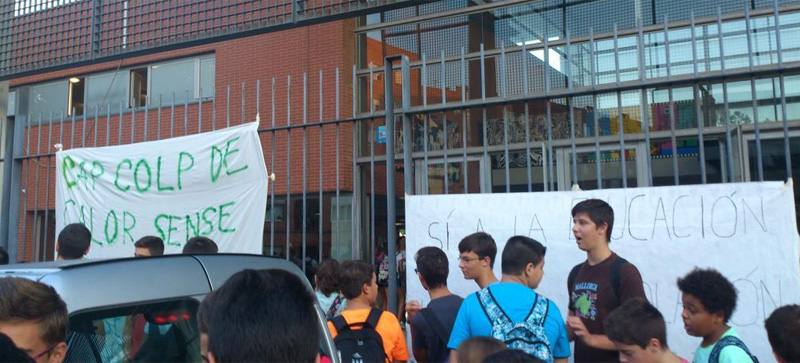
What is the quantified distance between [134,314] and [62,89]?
39.5 feet

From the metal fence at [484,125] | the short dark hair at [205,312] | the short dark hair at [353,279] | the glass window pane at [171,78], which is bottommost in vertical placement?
the short dark hair at [353,279]

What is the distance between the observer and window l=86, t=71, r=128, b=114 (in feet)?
39.1

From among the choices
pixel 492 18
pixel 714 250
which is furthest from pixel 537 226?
pixel 492 18

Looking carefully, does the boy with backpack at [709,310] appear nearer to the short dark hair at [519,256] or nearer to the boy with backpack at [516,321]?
the boy with backpack at [516,321]

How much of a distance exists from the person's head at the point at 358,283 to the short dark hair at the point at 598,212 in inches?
49.1

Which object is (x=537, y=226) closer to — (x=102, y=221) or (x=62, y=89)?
(x=102, y=221)

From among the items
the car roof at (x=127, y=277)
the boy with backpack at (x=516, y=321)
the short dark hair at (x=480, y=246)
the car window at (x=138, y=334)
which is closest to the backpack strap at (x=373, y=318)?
the boy with backpack at (x=516, y=321)

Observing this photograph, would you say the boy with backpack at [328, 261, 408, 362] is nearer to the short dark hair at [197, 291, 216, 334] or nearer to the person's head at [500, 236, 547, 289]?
the person's head at [500, 236, 547, 289]

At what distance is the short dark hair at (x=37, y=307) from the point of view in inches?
81.4

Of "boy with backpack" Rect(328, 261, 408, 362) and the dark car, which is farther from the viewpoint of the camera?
"boy with backpack" Rect(328, 261, 408, 362)

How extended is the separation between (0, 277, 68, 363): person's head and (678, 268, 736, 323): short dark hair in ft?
8.82

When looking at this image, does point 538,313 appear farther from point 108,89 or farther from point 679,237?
point 108,89

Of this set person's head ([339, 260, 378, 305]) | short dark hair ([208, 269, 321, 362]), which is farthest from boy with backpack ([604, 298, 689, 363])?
short dark hair ([208, 269, 321, 362])

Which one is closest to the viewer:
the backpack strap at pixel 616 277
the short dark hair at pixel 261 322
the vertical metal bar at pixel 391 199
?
the short dark hair at pixel 261 322
